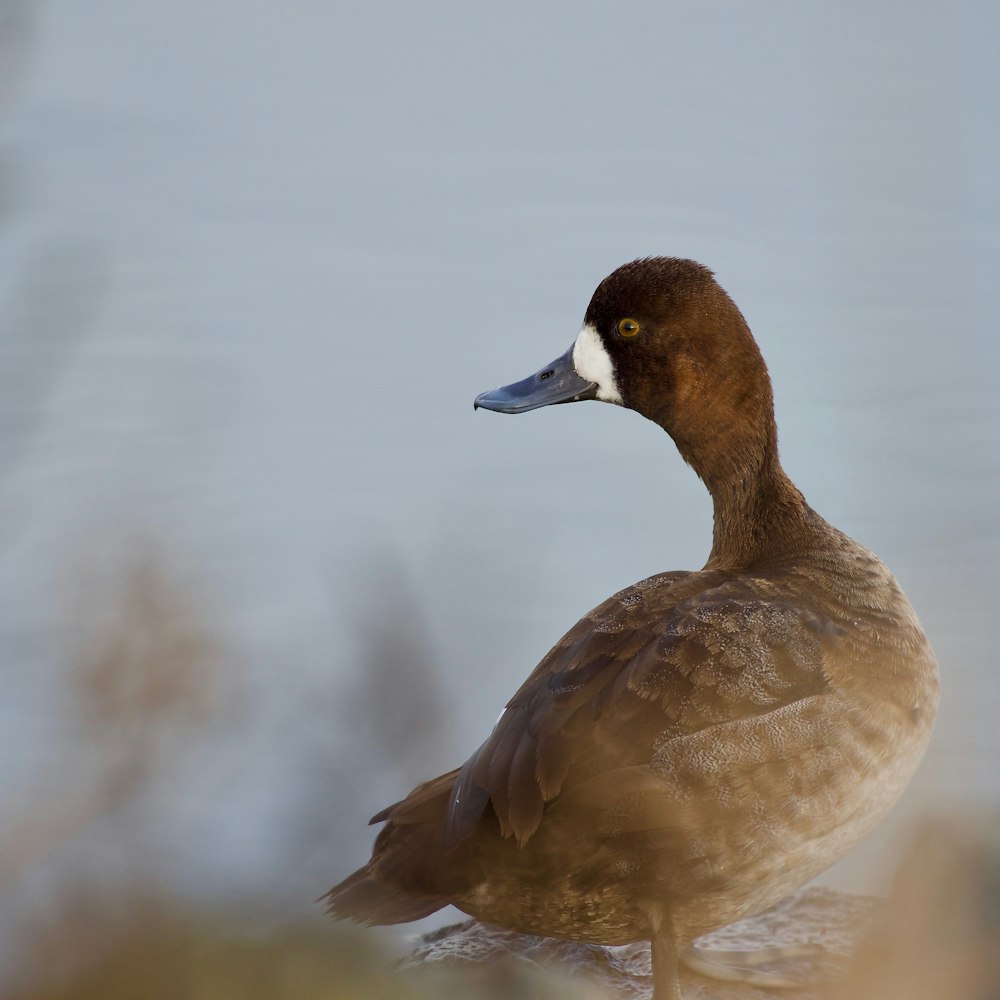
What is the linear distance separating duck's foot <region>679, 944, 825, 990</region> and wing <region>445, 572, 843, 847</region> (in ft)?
2.55

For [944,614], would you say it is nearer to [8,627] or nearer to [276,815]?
[276,815]

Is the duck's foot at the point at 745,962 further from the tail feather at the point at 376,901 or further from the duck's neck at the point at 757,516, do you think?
the duck's neck at the point at 757,516

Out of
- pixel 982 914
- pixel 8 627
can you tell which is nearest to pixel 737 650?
pixel 982 914

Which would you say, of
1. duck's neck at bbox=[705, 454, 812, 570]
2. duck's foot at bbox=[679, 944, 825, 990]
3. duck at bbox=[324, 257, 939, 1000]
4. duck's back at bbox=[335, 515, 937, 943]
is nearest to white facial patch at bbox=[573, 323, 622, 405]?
duck's neck at bbox=[705, 454, 812, 570]

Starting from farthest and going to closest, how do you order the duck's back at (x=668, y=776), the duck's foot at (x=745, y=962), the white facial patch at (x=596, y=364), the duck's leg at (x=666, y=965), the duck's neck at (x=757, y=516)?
the white facial patch at (x=596, y=364), the duck's neck at (x=757, y=516), the duck's foot at (x=745, y=962), the duck's leg at (x=666, y=965), the duck's back at (x=668, y=776)

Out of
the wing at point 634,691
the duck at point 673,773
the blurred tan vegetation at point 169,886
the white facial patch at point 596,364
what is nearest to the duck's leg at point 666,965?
the duck at point 673,773

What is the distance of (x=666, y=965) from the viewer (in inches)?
101

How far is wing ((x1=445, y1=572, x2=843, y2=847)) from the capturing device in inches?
96.3

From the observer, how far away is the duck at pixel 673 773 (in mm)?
2436

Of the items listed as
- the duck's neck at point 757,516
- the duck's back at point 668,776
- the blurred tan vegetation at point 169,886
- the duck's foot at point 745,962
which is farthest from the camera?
the duck's neck at point 757,516

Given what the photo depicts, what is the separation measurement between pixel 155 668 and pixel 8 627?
113 centimetres

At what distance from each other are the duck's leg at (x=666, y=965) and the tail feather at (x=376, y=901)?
424 millimetres

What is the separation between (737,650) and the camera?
8.47 ft

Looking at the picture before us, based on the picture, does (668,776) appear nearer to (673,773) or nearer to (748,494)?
(673,773)
